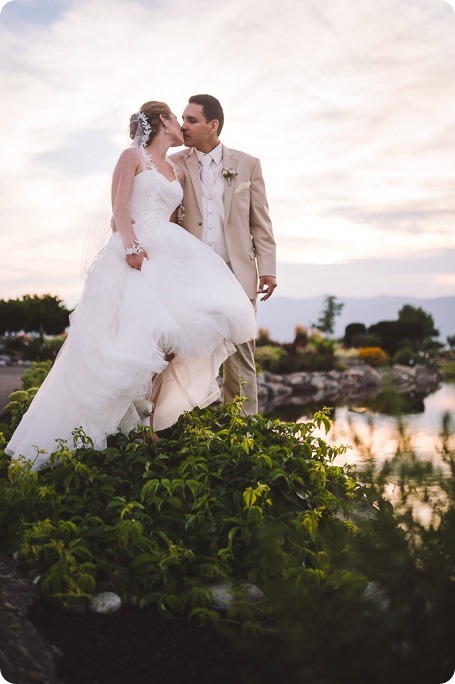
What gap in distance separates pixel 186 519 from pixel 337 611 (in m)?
1.29

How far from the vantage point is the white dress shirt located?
5.23 meters

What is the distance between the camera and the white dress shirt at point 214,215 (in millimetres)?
5227

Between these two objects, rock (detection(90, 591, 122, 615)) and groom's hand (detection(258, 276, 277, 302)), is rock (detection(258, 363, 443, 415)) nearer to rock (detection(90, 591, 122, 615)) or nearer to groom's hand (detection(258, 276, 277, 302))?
groom's hand (detection(258, 276, 277, 302))

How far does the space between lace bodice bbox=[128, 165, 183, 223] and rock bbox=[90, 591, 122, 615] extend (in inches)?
96.6

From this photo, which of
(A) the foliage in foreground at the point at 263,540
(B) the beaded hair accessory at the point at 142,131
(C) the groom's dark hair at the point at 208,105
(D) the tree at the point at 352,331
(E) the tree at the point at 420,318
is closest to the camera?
(A) the foliage in foreground at the point at 263,540

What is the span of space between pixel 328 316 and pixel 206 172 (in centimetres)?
1576

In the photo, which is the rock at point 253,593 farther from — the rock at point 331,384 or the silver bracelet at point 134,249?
the rock at point 331,384

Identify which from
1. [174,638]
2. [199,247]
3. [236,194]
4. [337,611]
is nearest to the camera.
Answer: [337,611]

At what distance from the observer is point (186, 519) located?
3303 millimetres

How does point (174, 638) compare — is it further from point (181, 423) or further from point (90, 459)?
point (181, 423)

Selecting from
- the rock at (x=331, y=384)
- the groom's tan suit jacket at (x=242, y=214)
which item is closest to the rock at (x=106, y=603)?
the groom's tan suit jacket at (x=242, y=214)

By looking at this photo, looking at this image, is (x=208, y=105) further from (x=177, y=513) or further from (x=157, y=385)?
(x=177, y=513)

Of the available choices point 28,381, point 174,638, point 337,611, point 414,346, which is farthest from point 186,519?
point 414,346

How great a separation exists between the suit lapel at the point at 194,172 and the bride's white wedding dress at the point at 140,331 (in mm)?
419
